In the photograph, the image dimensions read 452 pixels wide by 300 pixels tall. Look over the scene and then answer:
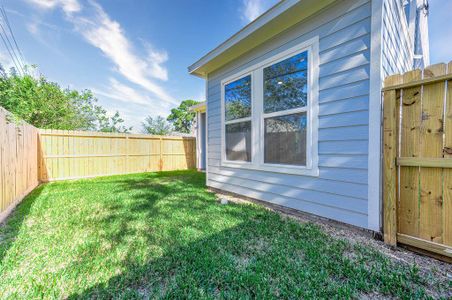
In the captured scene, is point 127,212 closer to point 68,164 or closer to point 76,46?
point 68,164

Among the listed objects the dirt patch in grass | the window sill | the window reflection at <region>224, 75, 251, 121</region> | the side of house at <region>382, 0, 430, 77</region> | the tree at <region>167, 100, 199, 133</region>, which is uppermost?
the tree at <region>167, 100, 199, 133</region>

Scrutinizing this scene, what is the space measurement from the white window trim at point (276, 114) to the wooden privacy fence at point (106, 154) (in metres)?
5.36

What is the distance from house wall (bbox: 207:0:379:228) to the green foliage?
11.1 meters

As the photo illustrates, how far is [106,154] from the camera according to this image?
7.52 m

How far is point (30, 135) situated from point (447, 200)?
7990 millimetres

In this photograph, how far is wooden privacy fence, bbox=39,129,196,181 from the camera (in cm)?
633

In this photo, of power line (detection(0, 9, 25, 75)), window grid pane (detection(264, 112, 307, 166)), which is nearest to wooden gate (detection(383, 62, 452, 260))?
window grid pane (detection(264, 112, 307, 166))

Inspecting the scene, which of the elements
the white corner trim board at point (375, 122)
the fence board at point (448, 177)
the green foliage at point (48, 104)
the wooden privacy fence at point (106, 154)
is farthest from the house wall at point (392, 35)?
the green foliage at point (48, 104)

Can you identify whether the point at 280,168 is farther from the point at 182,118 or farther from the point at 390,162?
the point at 182,118

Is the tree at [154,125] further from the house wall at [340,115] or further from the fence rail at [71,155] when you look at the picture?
the house wall at [340,115]

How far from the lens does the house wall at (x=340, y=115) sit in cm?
228

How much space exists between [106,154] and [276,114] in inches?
279

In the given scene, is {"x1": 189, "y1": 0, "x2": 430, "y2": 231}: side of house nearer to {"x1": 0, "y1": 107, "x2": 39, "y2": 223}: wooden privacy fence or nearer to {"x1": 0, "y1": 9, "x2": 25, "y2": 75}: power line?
{"x1": 0, "y1": 107, "x2": 39, "y2": 223}: wooden privacy fence

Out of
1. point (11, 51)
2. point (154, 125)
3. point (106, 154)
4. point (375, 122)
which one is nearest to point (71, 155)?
point (106, 154)
